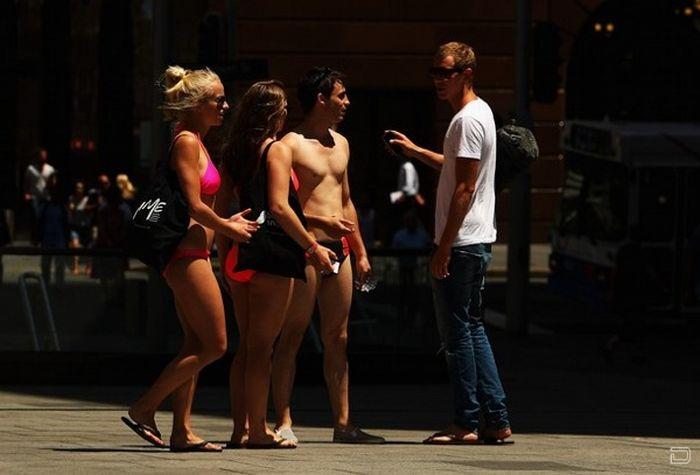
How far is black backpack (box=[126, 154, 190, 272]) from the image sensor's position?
32.7ft

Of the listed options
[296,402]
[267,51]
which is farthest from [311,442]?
[267,51]

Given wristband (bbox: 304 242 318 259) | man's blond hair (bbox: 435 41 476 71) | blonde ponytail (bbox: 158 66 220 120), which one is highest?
man's blond hair (bbox: 435 41 476 71)

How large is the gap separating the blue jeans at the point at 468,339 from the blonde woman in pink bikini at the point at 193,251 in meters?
1.23

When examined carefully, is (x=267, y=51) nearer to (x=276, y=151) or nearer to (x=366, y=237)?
(x=366, y=237)

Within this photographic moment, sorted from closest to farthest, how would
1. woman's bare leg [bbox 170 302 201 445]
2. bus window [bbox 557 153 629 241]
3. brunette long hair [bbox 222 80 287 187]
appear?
woman's bare leg [bbox 170 302 201 445] < brunette long hair [bbox 222 80 287 187] < bus window [bbox 557 153 629 241]

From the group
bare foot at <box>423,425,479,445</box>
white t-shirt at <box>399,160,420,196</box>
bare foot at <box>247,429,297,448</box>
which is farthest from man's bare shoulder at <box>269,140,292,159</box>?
white t-shirt at <box>399,160,420,196</box>

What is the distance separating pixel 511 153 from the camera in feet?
36.9

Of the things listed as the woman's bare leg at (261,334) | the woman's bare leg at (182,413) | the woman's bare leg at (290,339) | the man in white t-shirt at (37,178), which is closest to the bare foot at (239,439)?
the woman's bare leg at (261,334)

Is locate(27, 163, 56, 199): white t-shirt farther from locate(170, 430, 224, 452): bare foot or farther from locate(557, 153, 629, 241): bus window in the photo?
locate(170, 430, 224, 452): bare foot

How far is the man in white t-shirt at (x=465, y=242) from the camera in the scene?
10805 millimetres

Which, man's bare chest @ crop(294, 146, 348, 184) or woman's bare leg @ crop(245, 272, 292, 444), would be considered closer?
woman's bare leg @ crop(245, 272, 292, 444)

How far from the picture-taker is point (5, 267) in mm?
15469

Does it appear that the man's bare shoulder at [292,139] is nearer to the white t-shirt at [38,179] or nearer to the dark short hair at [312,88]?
the dark short hair at [312,88]

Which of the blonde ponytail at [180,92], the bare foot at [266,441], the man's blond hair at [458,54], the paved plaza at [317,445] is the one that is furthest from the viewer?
the man's blond hair at [458,54]
